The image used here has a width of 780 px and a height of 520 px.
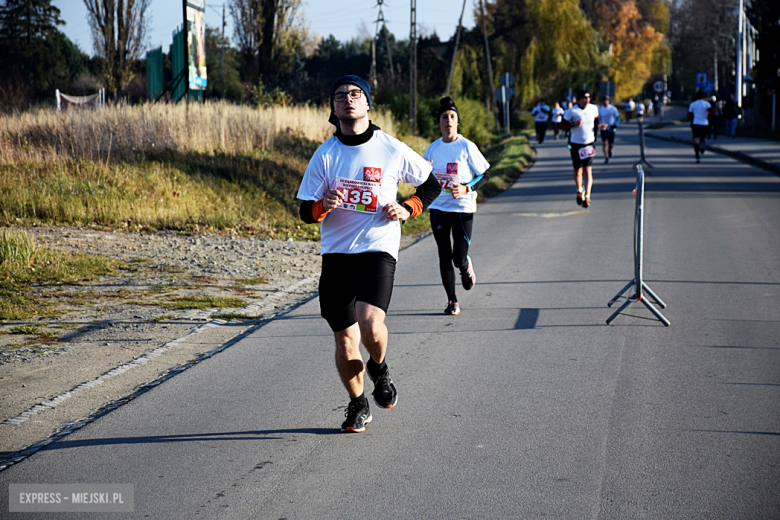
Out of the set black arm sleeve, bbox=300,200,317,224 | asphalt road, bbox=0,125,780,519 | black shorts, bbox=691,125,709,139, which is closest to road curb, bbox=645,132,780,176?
black shorts, bbox=691,125,709,139

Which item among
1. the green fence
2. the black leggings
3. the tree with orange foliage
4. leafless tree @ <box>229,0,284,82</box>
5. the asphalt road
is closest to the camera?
the asphalt road

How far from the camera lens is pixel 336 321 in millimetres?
4695

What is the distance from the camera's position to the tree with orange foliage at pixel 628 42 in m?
71.8

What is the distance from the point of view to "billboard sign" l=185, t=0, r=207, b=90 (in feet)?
74.7

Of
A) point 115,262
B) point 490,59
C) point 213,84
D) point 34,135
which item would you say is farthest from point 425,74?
point 115,262

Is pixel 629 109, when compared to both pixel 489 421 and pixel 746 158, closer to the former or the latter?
pixel 746 158

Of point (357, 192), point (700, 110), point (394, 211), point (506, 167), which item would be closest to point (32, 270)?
point (357, 192)

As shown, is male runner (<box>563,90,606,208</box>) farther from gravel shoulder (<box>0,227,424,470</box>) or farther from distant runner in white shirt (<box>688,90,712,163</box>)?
distant runner in white shirt (<box>688,90,712,163</box>)

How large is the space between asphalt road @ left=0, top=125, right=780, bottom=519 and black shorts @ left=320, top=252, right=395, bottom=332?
69 cm

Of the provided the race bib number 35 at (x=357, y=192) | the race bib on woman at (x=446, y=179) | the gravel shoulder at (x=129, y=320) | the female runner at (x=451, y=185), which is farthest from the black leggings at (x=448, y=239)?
the race bib number 35 at (x=357, y=192)

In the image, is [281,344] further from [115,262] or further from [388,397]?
[115,262]

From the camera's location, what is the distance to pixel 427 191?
4.95m

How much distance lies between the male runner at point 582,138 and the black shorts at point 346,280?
36.7 ft

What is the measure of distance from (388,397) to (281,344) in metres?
2.21
